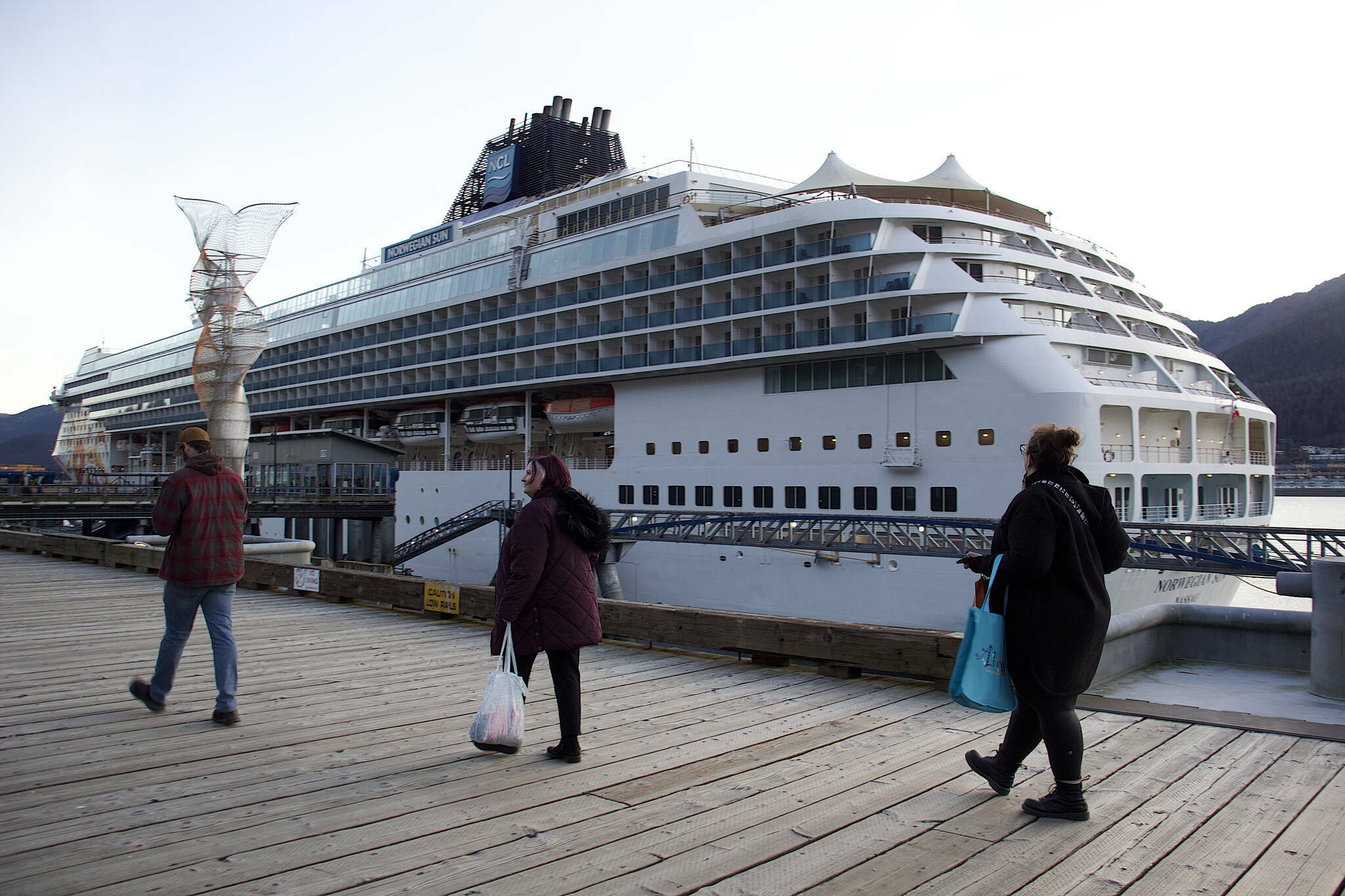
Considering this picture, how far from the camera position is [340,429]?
43.5 m

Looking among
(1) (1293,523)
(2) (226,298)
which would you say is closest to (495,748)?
(2) (226,298)

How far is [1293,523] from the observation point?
7956 cm

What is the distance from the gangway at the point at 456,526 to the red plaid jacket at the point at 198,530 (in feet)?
69.9

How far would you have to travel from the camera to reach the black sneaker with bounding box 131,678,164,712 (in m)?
5.18

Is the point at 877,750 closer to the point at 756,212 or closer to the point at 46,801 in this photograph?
the point at 46,801

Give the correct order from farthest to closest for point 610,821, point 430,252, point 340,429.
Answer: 1. point 340,429
2. point 430,252
3. point 610,821

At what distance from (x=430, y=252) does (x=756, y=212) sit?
724 inches

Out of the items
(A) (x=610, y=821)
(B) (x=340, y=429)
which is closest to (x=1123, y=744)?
(A) (x=610, y=821)

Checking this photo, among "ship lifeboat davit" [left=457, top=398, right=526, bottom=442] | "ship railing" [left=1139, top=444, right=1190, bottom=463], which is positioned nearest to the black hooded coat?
"ship railing" [left=1139, top=444, right=1190, bottom=463]

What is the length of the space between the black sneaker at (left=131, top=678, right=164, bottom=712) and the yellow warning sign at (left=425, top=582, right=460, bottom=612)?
3.72 metres

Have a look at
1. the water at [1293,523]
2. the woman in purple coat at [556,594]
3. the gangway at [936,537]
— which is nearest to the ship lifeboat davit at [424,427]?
the gangway at [936,537]

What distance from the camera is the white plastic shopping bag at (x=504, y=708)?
4277 millimetres

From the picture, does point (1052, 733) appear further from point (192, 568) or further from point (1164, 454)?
point (1164, 454)

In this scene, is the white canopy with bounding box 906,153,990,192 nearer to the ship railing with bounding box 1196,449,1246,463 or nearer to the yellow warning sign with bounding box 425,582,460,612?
the ship railing with bounding box 1196,449,1246,463
